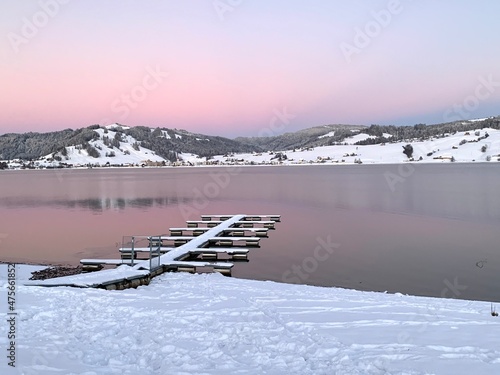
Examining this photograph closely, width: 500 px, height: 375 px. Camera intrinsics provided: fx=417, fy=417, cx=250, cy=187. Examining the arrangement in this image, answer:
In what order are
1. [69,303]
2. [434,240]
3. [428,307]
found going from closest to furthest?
[69,303] < [428,307] < [434,240]

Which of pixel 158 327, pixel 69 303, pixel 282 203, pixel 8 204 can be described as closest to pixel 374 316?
pixel 158 327

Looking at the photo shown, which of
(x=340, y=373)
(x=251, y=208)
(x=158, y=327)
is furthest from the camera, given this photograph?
(x=251, y=208)

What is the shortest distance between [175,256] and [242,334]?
1069 centimetres

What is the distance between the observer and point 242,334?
7.02 m

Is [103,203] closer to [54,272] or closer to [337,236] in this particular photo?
[337,236]

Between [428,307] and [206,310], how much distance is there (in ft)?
16.8

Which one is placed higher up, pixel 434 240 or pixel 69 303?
pixel 69 303

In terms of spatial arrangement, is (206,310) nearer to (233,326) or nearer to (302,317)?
(233,326)

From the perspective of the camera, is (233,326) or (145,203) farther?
(145,203)

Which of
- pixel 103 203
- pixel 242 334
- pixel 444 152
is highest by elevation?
pixel 444 152

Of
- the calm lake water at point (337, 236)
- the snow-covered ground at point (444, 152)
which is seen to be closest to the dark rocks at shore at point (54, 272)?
the calm lake water at point (337, 236)

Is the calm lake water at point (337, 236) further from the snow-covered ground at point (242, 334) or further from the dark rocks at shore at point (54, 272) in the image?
the snow-covered ground at point (242, 334)

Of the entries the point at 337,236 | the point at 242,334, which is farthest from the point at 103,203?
the point at 242,334

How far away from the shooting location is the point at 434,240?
22.4 m
